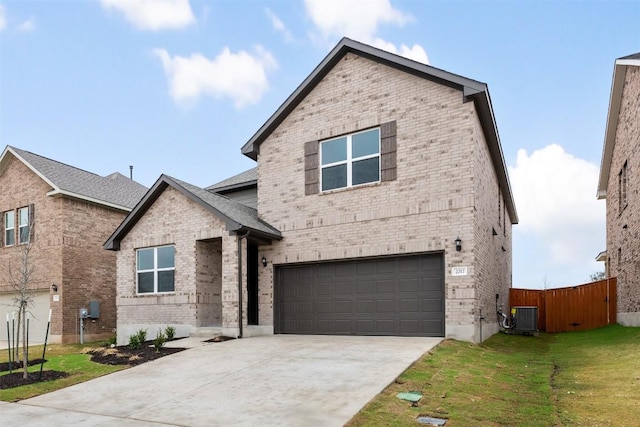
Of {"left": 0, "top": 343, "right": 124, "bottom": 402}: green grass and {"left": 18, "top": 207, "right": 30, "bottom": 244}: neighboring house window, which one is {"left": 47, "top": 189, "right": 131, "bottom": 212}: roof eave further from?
{"left": 0, "top": 343, "right": 124, "bottom": 402}: green grass

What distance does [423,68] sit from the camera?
12.6 m

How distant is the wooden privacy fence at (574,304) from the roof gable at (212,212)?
12253mm

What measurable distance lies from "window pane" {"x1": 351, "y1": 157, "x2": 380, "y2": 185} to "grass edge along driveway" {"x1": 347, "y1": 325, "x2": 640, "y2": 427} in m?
5.11

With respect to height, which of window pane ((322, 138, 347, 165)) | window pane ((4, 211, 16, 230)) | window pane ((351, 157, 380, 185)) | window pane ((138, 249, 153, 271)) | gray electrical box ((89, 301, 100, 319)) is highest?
window pane ((322, 138, 347, 165))

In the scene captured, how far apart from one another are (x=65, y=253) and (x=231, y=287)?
9498 mm

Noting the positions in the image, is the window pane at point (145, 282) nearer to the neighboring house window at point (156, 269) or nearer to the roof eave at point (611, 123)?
the neighboring house window at point (156, 269)

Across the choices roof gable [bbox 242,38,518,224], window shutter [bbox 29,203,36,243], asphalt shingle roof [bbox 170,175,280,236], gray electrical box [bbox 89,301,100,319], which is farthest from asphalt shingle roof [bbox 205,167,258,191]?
window shutter [bbox 29,203,36,243]

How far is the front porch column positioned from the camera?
13.2 meters

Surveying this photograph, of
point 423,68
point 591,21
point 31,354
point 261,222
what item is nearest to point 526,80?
point 591,21

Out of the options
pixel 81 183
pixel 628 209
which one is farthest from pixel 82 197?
pixel 628 209

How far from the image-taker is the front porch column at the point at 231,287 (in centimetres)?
1325

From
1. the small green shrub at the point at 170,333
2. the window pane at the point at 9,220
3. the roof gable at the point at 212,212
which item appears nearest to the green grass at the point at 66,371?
the small green shrub at the point at 170,333

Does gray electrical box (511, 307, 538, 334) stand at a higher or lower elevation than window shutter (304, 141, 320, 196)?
lower

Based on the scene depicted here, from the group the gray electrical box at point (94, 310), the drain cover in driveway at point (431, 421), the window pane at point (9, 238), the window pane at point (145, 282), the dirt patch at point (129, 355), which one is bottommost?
the gray electrical box at point (94, 310)
